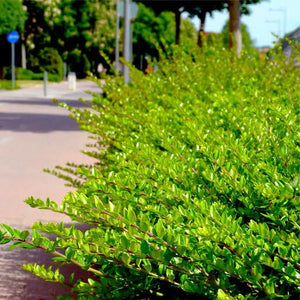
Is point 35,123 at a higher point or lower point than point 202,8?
lower

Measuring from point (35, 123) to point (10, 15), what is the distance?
25565 mm

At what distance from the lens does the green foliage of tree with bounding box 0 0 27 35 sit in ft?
140

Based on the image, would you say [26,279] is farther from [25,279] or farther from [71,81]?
[71,81]

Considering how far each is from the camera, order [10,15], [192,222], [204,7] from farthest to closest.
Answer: [10,15]
[204,7]
[192,222]

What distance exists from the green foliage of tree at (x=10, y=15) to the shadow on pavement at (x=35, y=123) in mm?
21451

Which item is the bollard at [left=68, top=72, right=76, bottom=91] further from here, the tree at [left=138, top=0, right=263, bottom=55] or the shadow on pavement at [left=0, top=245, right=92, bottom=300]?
the shadow on pavement at [left=0, top=245, right=92, bottom=300]

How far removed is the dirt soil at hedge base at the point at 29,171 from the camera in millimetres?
5375

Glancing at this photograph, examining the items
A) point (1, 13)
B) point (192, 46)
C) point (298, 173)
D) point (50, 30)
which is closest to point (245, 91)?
point (192, 46)

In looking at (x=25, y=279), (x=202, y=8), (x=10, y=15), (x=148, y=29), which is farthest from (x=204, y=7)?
(x=148, y=29)

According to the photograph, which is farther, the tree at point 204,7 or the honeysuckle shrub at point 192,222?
the tree at point 204,7

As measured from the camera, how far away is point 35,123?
19688 mm

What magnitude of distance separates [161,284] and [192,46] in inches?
231

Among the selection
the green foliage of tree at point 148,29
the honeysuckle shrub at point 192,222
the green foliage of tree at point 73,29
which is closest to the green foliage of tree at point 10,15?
the green foliage of tree at point 73,29

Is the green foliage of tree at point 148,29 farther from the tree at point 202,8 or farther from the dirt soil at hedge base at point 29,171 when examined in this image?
the dirt soil at hedge base at point 29,171
